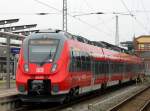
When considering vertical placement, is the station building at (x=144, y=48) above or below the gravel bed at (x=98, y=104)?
above

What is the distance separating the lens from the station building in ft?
212

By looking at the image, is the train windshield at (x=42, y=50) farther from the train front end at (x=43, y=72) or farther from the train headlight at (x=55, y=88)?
the train headlight at (x=55, y=88)

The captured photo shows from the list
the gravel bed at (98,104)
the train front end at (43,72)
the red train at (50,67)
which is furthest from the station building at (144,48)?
the train front end at (43,72)

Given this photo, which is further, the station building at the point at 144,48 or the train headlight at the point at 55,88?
the station building at the point at 144,48

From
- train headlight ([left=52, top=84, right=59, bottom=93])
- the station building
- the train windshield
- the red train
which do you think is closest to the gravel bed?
the red train

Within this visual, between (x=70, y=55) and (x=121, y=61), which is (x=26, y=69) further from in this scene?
(x=121, y=61)

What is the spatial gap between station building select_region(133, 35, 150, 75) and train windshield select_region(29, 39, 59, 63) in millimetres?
42987

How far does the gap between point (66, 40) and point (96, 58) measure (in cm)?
695

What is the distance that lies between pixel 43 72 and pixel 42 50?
42.1 inches

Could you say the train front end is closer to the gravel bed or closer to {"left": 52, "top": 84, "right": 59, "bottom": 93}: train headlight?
{"left": 52, "top": 84, "right": 59, "bottom": 93}: train headlight

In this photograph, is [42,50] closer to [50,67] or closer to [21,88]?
[50,67]

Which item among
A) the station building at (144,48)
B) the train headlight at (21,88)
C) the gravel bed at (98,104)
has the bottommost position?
the gravel bed at (98,104)

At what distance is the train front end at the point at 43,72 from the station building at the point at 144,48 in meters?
43.2

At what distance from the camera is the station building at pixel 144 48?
64656 millimetres
